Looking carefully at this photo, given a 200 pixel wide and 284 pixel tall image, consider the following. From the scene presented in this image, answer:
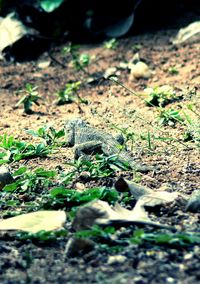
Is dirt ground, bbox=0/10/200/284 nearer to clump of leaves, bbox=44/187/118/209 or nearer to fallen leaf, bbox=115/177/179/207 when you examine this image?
fallen leaf, bbox=115/177/179/207

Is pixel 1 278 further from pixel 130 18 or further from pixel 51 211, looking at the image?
pixel 130 18

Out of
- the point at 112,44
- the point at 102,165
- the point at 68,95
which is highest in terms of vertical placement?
the point at 112,44

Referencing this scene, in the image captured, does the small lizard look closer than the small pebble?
No

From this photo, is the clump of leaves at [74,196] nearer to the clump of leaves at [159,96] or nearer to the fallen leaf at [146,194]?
the fallen leaf at [146,194]

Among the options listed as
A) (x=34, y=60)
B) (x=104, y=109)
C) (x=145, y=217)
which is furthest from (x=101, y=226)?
(x=34, y=60)

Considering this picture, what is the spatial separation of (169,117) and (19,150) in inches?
43.9

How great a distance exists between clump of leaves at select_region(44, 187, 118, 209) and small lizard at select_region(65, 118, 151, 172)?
0.64 meters

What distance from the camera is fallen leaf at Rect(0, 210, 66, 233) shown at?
294 cm

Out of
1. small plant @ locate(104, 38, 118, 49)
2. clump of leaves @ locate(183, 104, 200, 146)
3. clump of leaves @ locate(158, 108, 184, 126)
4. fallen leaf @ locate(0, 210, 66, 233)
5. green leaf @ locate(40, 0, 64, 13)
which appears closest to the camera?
fallen leaf @ locate(0, 210, 66, 233)

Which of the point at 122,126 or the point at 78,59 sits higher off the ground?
the point at 78,59

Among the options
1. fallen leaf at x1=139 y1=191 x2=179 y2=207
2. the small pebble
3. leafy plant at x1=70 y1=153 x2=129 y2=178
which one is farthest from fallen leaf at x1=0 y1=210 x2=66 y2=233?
leafy plant at x1=70 y1=153 x2=129 y2=178

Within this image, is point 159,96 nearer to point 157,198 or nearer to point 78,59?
point 78,59

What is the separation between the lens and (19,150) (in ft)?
14.2

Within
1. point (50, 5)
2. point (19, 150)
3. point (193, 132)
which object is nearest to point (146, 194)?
point (193, 132)
